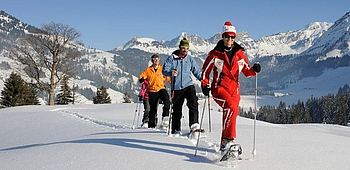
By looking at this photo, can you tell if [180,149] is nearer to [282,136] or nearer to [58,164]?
[58,164]

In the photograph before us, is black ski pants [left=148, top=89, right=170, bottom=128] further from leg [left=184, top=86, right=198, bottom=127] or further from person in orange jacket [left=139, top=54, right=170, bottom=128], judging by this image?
leg [left=184, top=86, right=198, bottom=127]

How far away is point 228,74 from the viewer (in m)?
5.46

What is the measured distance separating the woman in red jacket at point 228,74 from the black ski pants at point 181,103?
6.54 ft

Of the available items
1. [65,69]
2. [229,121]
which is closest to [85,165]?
[229,121]

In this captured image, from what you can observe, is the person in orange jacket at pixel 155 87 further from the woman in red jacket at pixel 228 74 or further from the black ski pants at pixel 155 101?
the woman in red jacket at pixel 228 74

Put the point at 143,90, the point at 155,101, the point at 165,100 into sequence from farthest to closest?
the point at 143,90 → the point at 155,101 → the point at 165,100

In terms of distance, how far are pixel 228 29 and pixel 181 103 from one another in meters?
2.92

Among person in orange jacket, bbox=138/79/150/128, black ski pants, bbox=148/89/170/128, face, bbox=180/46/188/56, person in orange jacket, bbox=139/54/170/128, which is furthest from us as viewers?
person in orange jacket, bbox=138/79/150/128

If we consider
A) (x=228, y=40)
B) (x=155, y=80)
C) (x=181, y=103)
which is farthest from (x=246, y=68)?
(x=155, y=80)

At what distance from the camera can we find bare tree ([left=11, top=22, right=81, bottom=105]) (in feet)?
108

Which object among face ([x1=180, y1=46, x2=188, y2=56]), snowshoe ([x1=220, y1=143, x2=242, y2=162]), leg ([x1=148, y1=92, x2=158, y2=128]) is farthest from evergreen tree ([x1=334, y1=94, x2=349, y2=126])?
snowshoe ([x1=220, y1=143, x2=242, y2=162])

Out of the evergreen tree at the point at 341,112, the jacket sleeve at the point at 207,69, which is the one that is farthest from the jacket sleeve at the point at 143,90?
the evergreen tree at the point at 341,112

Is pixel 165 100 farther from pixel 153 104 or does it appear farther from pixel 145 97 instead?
pixel 145 97

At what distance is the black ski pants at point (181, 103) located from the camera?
7609mm
